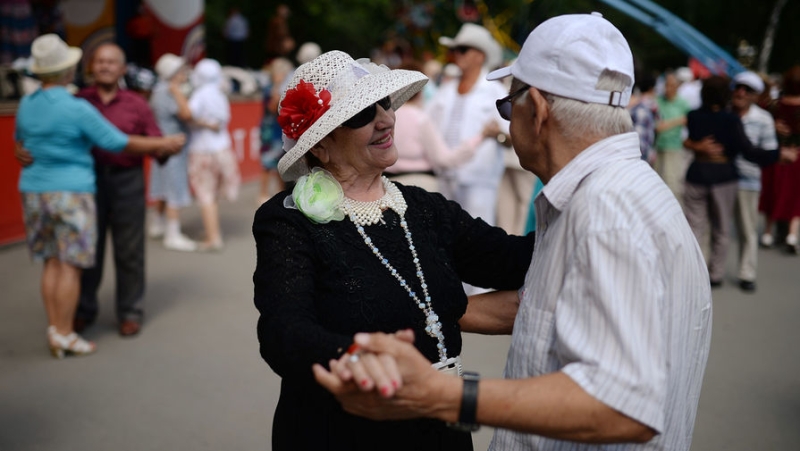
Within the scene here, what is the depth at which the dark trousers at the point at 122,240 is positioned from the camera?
5.58 meters

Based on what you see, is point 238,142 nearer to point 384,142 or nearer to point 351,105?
point 384,142

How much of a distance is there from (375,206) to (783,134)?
303 inches

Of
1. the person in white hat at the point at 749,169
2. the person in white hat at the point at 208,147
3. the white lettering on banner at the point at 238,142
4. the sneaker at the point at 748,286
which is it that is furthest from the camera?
the white lettering on banner at the point at 238,142

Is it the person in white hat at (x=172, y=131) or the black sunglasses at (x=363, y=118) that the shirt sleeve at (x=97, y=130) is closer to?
the person in white hat at (x=172, y=131)

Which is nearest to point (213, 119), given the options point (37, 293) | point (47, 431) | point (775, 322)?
point (37, 293)

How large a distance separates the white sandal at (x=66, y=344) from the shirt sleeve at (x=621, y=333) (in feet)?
14.9

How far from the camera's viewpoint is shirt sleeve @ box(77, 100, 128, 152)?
4798mm

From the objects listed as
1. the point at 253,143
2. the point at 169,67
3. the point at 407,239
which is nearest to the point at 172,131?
the point at 169,67

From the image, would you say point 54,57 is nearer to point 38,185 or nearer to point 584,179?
point 38,185

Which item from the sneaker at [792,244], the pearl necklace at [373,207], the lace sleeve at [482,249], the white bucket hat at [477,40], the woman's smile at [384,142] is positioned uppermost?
the white bucket hat at [477,40]

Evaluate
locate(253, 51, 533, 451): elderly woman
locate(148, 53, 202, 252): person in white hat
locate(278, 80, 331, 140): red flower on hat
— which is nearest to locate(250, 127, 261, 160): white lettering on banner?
locate(148, 53, 202, 252): person in white hat

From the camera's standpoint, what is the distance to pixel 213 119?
832 centimetres

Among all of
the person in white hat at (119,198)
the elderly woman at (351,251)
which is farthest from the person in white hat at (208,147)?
the elderly woman at (351,251)

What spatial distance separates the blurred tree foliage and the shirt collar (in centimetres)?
1257
